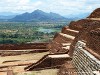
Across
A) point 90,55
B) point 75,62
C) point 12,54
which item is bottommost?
point 12,54

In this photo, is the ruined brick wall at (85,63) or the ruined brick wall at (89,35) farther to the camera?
the ruined brick wall at (89,35)

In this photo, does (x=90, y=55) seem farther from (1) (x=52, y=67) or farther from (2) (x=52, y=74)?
(1) (x=52, y=67)

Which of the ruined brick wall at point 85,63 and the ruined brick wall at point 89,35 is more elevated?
the ruined brick wall at point 89,35

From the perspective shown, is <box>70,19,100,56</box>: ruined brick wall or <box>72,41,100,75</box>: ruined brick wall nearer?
<box>72,41,100,75</box>: ruined brick wall

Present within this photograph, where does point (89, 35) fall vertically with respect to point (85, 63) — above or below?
above

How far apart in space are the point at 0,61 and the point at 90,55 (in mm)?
15080

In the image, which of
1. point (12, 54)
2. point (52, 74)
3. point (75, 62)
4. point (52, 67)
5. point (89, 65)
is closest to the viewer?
point (89, 65)

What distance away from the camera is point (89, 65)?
43.5 feet

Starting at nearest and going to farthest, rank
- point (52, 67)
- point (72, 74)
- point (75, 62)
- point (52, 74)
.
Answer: point (72, 74), point (75, 62), point (52, 74), point (52, 67)

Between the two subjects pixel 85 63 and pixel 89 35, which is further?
pixel 89 35

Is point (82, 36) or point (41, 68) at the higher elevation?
point (82, 36)

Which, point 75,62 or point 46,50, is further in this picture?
point 46,50

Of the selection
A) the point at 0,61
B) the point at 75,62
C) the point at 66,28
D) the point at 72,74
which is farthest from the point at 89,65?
the point at 66,28

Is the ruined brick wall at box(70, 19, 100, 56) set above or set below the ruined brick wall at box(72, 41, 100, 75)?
above
